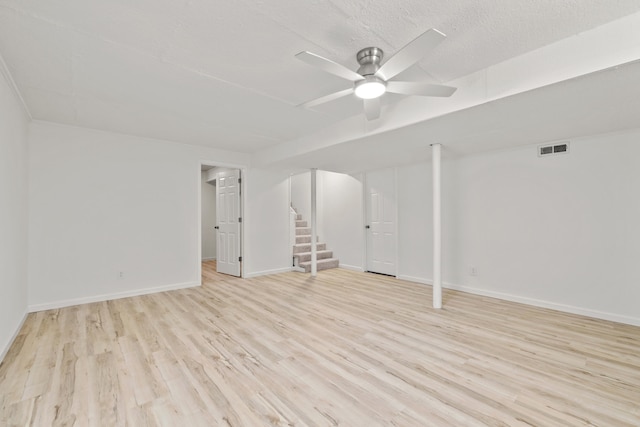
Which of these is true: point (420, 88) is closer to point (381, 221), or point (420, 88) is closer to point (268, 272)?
point (381, 221)

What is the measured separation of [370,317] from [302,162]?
2882 mm

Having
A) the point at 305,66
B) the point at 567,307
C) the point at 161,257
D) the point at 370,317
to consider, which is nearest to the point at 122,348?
the point at 161,257

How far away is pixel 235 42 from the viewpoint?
2012 mm

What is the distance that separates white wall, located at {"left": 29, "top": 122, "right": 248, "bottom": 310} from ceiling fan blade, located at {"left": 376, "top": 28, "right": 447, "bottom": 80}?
12.8 ft

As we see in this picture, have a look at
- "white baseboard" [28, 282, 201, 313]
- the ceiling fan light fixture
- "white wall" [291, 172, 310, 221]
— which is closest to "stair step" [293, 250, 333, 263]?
"white wall" [291, 172, 310, 221]

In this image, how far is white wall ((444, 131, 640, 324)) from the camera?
10.3 feet

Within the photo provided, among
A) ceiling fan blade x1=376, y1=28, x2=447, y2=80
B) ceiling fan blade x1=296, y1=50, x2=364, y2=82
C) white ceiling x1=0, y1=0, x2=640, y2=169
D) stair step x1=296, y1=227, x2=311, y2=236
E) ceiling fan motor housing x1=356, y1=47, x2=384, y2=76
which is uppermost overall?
white ceiling x1=0, y1=0, x2=640, y2=169

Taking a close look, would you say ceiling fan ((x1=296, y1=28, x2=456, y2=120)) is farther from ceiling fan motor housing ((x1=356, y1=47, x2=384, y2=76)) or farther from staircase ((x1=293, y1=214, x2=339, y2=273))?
staircase ((x1=293, y1=214, x2=339, y2=273))

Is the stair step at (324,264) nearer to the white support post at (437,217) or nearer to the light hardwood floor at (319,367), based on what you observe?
the light hardwood floor at (319,367)

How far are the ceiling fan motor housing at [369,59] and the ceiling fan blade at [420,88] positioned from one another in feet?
0.56

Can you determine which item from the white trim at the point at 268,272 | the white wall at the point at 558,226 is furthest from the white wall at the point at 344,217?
the white wall at the point at 558,226

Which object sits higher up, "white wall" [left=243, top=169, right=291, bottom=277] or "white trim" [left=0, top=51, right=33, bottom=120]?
"white trim" [left=0, top=51, right=33, bottom=120]

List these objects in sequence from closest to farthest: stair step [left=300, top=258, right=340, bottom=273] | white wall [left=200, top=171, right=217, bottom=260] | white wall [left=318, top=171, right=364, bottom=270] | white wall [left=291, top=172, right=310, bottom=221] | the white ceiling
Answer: the white ceiling < stair step [left=300, top=258, right=340, bottom=273] < white wall [left=318, top=171, right=364, bottom=270] < white wall [left=291, top=172, right=310, bottom=221] < white wall [left=200, top=171, right=217, bottom=260]

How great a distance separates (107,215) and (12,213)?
1317mm
